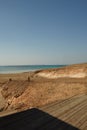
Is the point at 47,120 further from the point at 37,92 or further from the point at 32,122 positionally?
the point at 37,92

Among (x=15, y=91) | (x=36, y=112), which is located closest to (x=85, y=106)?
(x=36, y=112)

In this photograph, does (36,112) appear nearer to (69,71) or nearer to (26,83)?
(26,83)

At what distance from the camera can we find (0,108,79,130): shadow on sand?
6.65 m

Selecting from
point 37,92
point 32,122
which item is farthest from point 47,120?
point 37,92

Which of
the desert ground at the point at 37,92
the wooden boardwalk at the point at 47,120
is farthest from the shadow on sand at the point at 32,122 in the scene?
the desert ground at the point at 37,92

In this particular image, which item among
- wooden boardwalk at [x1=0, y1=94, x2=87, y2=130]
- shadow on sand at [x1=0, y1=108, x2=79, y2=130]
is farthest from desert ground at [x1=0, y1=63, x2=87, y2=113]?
shadow on sand at [x1=0, y1=108, x2=79, y2=130]

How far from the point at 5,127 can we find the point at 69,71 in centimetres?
2955

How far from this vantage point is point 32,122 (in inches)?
281

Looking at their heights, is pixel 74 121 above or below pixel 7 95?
above

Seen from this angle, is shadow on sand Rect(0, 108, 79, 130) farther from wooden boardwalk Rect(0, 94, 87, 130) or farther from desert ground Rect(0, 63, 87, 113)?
desert ground Rect(0, 63, 87, 113)

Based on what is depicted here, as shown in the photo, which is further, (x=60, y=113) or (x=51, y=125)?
(x=60, y=113)

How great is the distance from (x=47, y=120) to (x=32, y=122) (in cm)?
76

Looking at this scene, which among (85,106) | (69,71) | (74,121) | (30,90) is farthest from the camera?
(69,71)

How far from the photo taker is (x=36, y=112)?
8438 mm
